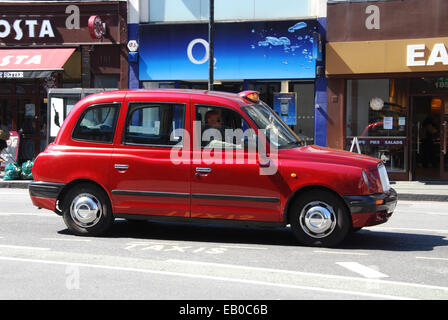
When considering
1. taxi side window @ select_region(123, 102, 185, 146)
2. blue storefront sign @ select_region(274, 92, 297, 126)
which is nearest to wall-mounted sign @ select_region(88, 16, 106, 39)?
blue storefront sign @ select_region(274, 92, 297, 126)

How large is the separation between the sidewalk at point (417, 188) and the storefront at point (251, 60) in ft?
10.6

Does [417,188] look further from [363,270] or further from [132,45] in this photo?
[363,270]

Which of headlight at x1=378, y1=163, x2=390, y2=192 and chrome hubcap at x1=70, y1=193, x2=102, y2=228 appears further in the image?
chrome hubcap at x1=70, y1=193, x2=102, y2=228

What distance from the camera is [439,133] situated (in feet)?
54.2

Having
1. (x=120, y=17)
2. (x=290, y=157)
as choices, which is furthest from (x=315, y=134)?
(x=290, y=157)

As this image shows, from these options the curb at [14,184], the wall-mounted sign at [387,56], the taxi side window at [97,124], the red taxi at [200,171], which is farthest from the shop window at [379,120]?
the taxi side window at [97,124]

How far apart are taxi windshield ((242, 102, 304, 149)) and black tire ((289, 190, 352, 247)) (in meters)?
0.76

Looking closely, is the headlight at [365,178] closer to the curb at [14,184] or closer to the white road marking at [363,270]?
the white road marking at [363,270]

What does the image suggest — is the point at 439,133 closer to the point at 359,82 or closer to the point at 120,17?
the point at 359,82

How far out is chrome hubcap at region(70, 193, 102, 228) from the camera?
7.61 metres

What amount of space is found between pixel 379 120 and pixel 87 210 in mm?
11192

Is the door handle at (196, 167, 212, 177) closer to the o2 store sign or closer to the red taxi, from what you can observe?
the red taxi

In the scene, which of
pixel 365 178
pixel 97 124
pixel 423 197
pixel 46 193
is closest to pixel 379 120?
pixel 423 197

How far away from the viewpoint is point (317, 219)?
694 centimetres
